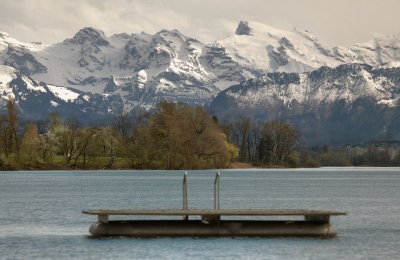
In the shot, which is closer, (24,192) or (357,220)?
(357,220)

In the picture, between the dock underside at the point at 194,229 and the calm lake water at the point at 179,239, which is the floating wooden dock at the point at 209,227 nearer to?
the dock underside at the point at 194,229

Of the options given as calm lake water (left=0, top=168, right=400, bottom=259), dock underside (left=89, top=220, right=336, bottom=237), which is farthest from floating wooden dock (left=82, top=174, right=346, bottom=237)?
calm lake water (left=0, top=168, right=400, bottom=259)

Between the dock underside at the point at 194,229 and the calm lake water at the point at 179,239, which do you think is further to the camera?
the dock underside at the point at 194,229

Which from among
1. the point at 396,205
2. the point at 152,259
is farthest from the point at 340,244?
the point at 396,205

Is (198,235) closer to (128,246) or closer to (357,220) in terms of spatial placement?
(128,246)

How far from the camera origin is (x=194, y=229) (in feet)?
228

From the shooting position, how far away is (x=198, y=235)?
69.5 metres

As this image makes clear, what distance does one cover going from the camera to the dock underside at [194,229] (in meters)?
69.1

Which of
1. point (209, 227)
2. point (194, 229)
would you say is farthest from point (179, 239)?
point (209, 227)

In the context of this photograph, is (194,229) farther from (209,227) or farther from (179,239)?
(179,239)

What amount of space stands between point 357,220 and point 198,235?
23.1m

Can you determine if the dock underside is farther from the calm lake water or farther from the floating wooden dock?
the calm lake water

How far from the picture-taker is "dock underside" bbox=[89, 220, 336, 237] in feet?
227

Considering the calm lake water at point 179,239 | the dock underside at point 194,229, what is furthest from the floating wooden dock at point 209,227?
the calm lake water at point 179,239
